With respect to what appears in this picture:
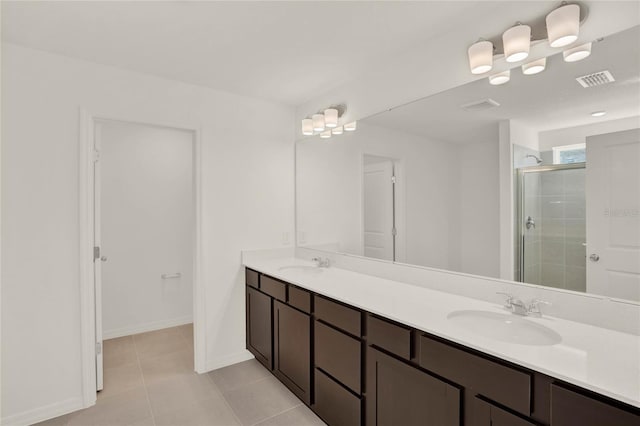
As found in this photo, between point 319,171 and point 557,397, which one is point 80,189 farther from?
point 557,397

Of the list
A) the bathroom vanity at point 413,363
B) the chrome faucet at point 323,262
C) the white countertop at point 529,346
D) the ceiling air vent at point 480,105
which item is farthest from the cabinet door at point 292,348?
the ceiling air vent at point 480,105

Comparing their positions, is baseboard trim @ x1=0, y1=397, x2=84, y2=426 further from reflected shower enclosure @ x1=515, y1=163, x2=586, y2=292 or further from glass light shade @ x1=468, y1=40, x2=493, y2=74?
glass light shade @ x1=468, y1=40, x2=493, y2=74

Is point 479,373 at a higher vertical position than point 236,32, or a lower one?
lower

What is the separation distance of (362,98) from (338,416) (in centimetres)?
218

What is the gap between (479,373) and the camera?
1196 millimetres

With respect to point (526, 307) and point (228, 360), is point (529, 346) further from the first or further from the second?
point (228, 360)

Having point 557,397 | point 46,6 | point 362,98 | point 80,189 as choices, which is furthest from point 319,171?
point 557,397

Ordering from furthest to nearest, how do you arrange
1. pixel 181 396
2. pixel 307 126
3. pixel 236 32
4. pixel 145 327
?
pixel 145 327
pixel 307 126
pixel 181 396
pixel 236 32

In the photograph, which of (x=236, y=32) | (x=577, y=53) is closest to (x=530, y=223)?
(x=577, y=53)

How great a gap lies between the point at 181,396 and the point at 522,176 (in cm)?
269

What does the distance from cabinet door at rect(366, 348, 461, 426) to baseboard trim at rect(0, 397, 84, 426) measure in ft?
6.70

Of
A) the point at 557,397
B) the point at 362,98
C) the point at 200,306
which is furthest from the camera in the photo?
the point at 200,306

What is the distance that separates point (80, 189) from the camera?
7.47 feet

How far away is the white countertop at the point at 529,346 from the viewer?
0.97 m
